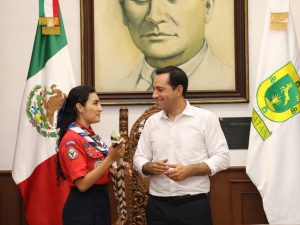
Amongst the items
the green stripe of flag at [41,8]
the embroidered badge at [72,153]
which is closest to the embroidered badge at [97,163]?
the embroidered badge at [72,153]

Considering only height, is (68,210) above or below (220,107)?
below

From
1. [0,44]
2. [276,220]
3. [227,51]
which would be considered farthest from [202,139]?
[0,44]

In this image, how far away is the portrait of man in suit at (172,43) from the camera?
166 inches

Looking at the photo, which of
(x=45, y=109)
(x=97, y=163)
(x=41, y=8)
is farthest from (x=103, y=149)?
(x=41, y=8)

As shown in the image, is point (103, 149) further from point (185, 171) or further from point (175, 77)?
point (175, 77)

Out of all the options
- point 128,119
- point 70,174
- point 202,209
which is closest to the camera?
point 70,174

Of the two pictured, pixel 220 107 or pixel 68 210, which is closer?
pixel 68 210

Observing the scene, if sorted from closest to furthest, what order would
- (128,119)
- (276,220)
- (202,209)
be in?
(202,209)
(276,220)
(128,119)

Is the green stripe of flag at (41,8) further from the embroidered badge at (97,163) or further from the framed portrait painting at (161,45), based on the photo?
the embroidered badge at (97,163)

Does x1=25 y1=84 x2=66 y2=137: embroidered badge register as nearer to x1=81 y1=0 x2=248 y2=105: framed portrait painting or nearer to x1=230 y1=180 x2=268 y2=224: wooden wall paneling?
x1=81 y1=0 x2=248 y2=105: framed portrait painting

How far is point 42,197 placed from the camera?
12.7 feet

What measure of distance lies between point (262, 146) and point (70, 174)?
5.69 ft

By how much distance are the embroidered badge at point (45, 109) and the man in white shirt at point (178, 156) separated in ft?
3.37

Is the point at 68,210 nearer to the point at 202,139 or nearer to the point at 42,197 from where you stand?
the point at 202,139
